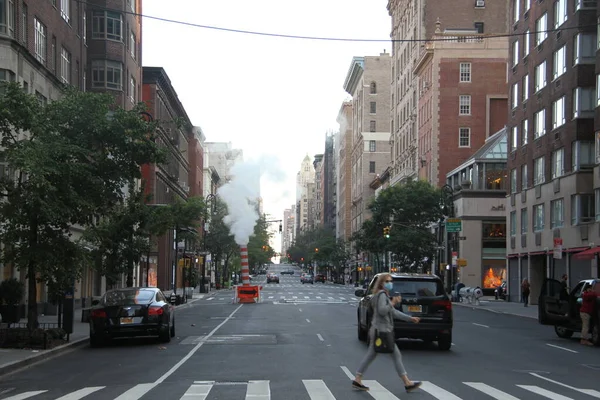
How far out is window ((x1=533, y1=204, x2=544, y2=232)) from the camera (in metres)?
53.6

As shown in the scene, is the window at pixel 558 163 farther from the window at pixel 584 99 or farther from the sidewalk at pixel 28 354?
the sidewalk at pixel 28 354

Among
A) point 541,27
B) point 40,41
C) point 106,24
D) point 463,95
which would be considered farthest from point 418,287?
point 463,95

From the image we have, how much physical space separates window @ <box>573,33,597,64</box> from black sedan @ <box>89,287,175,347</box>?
1256 inches

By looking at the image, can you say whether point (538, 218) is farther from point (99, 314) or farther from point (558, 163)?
point (99, 314)

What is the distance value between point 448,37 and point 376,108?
56343 mm

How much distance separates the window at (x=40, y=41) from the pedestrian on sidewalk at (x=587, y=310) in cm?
2444

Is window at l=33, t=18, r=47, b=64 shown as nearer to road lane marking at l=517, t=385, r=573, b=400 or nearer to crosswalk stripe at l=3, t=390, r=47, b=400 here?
crosswalk stripe at l=3, t=390, r=47, b=400

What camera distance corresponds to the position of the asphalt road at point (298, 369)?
520 inches

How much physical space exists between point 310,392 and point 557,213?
40.5 metres

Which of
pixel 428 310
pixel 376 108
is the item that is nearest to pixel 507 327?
pixel 428 310

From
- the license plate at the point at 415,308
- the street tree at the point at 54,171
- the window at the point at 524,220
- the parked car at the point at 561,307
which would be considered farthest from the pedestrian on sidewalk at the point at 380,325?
the window at the point at 524,220

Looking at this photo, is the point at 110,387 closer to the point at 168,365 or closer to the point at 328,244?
the point at 168,365

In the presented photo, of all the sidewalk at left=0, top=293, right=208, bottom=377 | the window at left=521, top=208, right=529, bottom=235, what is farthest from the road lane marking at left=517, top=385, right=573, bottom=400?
the window at left=521, top=208, right=529, bottom=235

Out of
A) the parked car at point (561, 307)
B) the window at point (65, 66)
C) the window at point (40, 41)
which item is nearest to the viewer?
the parked car at point (561, 307)
